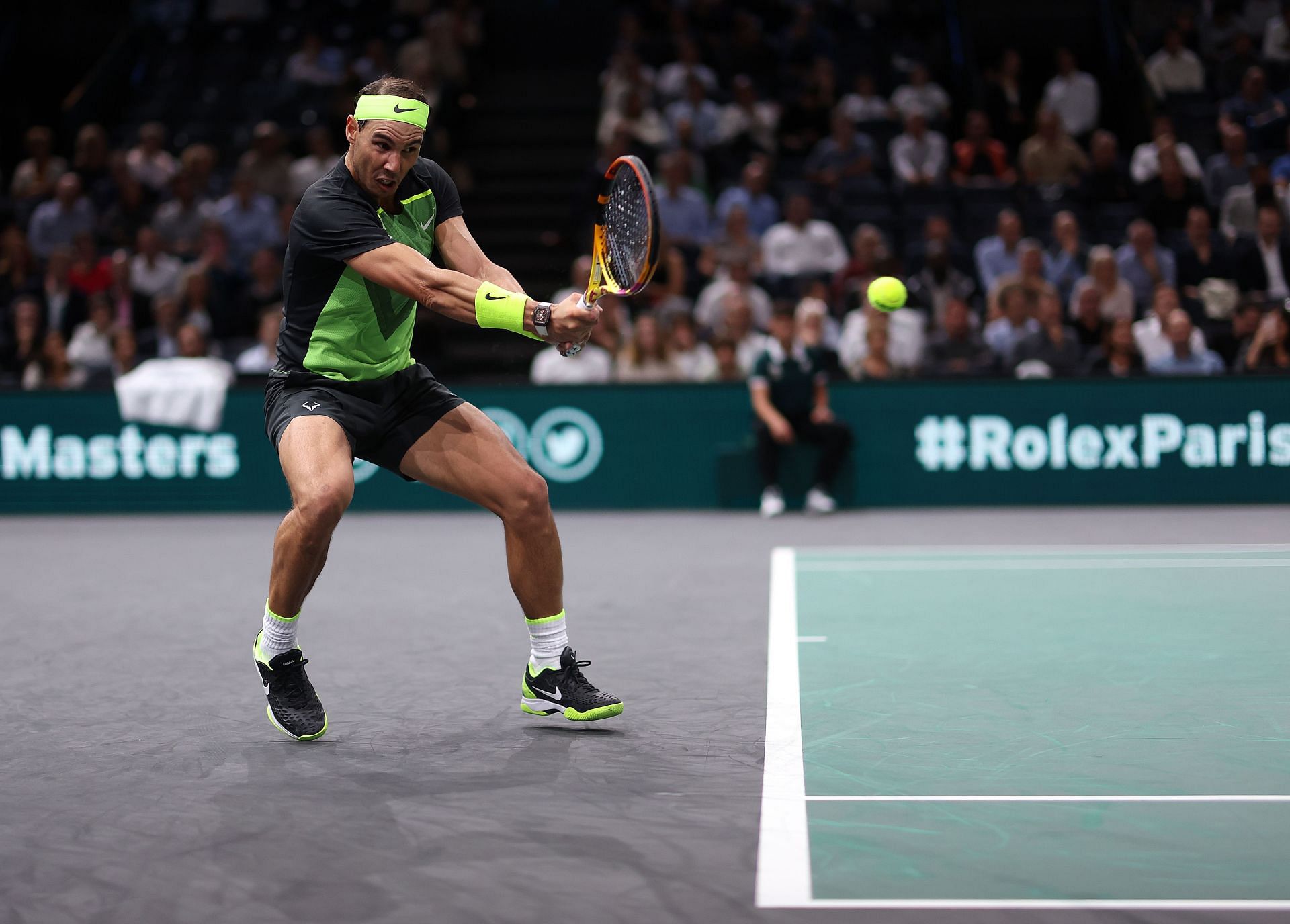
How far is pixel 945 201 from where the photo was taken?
1373 centimetres

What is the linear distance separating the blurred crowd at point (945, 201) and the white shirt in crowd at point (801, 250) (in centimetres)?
2

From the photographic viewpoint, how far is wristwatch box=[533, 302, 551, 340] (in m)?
4.12

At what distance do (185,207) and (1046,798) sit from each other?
12.1m

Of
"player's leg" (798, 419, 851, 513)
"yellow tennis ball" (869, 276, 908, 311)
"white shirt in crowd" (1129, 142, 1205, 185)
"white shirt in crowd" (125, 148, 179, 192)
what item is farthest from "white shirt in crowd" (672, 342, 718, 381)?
"white shirt in crowd" (125, 148, 179, 192)

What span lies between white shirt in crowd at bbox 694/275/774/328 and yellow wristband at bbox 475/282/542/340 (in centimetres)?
792

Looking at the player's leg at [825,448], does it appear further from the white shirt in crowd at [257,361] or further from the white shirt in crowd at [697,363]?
the white shirt in crowd at [257,361]

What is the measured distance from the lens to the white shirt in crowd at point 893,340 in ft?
37.9

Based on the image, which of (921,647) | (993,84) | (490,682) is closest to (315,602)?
(490,682)

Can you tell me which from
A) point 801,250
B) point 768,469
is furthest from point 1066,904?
point 801,250

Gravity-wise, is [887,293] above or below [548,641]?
above

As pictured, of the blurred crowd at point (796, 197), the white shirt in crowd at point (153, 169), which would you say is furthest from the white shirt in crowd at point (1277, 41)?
the white shirt in crowd at point (153, 169)

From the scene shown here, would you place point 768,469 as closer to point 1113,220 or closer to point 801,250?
point 801,250

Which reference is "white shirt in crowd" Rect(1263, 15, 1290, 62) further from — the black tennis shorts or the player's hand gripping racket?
the black tennis shorts

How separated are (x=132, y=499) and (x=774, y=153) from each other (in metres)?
6.84
